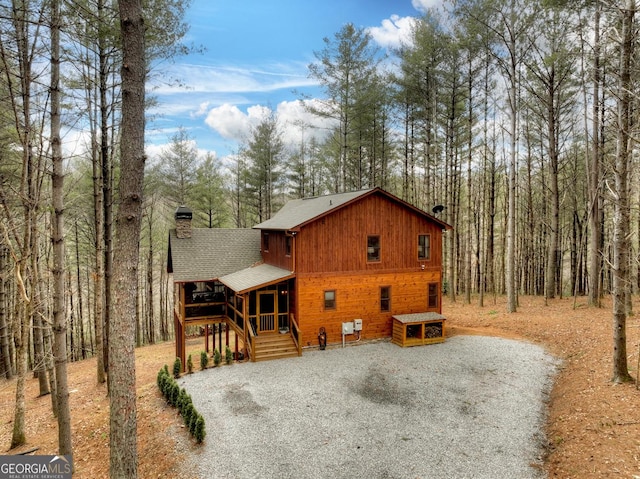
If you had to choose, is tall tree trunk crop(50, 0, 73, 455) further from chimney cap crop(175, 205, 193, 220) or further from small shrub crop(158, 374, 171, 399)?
chimney cap crop(175, 205, 193, 220)

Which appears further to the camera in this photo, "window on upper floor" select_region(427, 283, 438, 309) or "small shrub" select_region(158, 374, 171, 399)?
"window on upper floor" select_region(427, 283, 438, 309)

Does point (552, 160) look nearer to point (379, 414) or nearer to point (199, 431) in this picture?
point (379, 414)

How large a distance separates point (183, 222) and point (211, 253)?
82.9 inches

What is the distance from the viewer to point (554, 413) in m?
8.52

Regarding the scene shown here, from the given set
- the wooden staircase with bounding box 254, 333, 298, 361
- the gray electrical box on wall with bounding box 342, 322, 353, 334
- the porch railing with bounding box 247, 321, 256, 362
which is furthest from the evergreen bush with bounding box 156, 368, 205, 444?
the gray electrical box on wall with bounding box 342, 322, 353, 334

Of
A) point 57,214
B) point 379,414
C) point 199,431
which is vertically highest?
point 57,214

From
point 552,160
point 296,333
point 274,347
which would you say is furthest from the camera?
point 552,160

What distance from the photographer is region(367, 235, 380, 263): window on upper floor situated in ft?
48.8

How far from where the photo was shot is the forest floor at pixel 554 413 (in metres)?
6.56

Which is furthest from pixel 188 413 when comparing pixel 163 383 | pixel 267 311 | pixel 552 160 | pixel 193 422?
pixel 552 160

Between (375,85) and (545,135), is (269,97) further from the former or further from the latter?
(545,135)

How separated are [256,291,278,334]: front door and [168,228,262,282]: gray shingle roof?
7.52 ft

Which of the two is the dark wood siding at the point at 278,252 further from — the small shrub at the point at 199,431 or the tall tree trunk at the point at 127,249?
the tall tree trunk at the point at 127,249

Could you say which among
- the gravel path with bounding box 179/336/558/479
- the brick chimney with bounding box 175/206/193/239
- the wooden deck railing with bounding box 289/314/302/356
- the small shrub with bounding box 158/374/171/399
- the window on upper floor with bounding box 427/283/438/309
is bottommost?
the gravel path with bounding box 179/336/558/479
